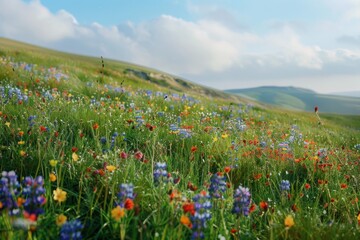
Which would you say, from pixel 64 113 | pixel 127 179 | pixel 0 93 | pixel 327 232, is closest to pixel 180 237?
pixel 127 179

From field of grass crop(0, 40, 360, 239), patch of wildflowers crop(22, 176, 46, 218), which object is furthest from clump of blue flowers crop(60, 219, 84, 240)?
patch of wildflowers crop(22, 176, 46, 218)

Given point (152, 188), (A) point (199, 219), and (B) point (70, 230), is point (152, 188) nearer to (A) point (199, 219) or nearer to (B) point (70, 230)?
(A) point (199, 219)

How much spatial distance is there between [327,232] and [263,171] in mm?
1940

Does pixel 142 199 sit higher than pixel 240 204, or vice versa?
pixel 240 204

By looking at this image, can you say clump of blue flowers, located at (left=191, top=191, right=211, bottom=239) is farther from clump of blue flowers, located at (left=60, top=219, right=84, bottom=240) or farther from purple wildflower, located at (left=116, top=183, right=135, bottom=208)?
clump of blue flowers, located at (left=60, top=219, right=84, bottom=240)

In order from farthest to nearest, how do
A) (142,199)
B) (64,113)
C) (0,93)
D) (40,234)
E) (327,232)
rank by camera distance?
(0,93)
(64,113)
(142,199)
(327,232)
(40,234)

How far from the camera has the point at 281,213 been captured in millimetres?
3652

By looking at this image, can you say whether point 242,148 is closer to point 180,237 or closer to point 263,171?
point 263,171

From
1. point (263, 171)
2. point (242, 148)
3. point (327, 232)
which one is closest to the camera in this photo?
point (327, 232)

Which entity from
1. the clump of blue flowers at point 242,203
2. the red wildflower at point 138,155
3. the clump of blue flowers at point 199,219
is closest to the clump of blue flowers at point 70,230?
the clump of blue flowers at point 199,219

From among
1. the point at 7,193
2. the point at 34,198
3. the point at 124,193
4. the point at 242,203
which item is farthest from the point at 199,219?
the point at 7,193

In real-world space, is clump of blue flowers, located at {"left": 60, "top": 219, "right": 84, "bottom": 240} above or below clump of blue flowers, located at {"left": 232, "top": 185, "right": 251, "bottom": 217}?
below

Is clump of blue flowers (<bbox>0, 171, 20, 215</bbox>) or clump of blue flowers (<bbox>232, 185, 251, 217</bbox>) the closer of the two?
clump of blue flowers (<bbox>0, 171, 20, 215</bbox>)

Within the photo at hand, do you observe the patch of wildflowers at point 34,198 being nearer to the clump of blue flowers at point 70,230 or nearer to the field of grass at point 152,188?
the field of grass at point 152,188
